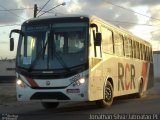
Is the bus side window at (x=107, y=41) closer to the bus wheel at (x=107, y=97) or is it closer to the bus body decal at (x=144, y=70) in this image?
the bus wheel at (x=107, y=97)

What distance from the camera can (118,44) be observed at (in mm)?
21016

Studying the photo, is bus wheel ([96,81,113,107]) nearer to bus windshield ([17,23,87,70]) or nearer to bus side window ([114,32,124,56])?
bus side window ([114,32,124,56])

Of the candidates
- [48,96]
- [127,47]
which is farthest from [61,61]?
[127,47]

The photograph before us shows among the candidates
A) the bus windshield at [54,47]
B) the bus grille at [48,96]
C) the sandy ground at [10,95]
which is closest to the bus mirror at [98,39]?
the bus windshield at [54,47]

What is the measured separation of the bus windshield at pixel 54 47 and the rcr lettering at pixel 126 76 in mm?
4161

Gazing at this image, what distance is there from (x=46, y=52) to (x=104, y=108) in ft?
10.4

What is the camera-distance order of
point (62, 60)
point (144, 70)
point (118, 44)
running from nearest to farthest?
1. point (62, 60)
2. point (118, 44)
3. point (144, 70)

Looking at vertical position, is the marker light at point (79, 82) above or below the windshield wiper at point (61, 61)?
below

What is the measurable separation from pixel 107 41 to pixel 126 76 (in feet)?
10.9

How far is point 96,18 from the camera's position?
60.5 feet

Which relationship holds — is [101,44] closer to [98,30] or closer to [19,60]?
[98,30]

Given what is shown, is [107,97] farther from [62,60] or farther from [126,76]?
[126,76]

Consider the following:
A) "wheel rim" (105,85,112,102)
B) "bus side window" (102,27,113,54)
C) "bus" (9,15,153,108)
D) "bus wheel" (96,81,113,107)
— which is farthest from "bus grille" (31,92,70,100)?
"bus side window" (102,27,113,54)

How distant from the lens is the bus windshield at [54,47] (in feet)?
56.3
